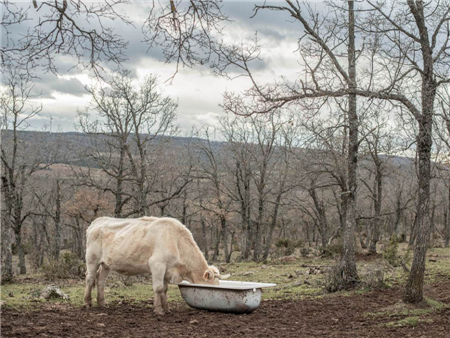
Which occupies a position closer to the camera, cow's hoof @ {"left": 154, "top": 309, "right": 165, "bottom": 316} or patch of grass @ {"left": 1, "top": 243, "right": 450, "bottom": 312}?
patch of grass @ {"left": 1, "top": 243, "right": 450, "bottom": 312}

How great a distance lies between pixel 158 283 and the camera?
985 centimetres

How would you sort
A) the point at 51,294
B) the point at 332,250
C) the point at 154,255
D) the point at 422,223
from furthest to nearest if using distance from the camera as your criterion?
the point at 332,250, the point at 51,294, the point at 154,255, the point at 422,223

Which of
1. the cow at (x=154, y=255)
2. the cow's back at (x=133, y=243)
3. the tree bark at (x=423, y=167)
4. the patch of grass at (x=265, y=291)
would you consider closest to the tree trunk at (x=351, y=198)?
the patch of grass at (x=265, y=291)

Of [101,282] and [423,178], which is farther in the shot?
[101,282]

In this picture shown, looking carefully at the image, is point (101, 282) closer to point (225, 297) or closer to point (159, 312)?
point (159, 312)

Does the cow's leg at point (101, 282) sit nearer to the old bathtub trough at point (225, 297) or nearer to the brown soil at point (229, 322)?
the brown soil at point (229, 322)

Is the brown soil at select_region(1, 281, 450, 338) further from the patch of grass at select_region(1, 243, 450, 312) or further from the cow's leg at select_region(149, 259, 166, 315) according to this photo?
the patch of grass at select_region(1, 243, 450, 312)

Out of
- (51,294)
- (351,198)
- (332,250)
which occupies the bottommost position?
(332,250)

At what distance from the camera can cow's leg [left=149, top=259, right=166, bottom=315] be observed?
9.83 meters

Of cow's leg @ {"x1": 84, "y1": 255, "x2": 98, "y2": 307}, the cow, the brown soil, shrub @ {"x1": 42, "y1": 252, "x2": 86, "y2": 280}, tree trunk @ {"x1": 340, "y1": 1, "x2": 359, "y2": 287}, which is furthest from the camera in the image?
shrub @ {"x1": 42, "y1": 252, "x2": 86, "y2": 280}

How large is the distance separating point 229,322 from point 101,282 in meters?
3.52

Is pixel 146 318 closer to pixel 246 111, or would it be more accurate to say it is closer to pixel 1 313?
pixel 1 313

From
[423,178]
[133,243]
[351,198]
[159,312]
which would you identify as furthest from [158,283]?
[351,198]

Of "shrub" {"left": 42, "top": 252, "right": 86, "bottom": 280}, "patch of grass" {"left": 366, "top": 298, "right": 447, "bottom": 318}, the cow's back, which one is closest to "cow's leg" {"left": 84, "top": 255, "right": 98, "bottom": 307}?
the cow's back
